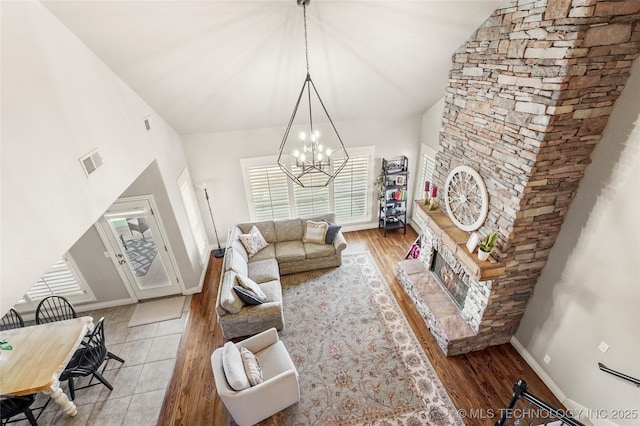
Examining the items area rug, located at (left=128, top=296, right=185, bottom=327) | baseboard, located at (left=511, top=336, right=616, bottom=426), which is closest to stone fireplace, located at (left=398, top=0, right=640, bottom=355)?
baseboard, located at (left=511, top=336, right=616, bottom=426)

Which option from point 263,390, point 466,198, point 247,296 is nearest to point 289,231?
point 247,296

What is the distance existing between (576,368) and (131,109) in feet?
21.0

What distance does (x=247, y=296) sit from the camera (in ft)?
14.9

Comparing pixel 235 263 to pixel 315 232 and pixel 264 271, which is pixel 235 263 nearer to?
pixel 264 271

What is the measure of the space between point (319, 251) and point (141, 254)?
11.7 ft

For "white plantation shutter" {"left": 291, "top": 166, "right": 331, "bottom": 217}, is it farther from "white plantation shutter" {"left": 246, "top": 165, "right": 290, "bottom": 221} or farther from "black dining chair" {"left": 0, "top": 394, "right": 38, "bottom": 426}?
"black dining chair" {"left": 0, "top": 394, "right": 38, "bottom": 426}

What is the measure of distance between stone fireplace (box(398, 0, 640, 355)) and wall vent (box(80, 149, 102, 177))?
14.2 ft

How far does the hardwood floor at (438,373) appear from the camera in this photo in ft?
12.6

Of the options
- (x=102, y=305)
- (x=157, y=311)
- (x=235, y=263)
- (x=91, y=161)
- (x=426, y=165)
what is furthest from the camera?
(x=426, y=165)

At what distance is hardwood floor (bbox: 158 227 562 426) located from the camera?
3.83 m

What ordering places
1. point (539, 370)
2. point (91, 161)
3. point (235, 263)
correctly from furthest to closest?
point (235, 263), point (539, 370), point (91, 161)

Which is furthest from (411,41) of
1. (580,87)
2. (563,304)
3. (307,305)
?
(307,305)

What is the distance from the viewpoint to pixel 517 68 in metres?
3.17

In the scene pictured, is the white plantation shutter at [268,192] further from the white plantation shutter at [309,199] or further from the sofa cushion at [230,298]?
the sofa cushion at [230,298]
